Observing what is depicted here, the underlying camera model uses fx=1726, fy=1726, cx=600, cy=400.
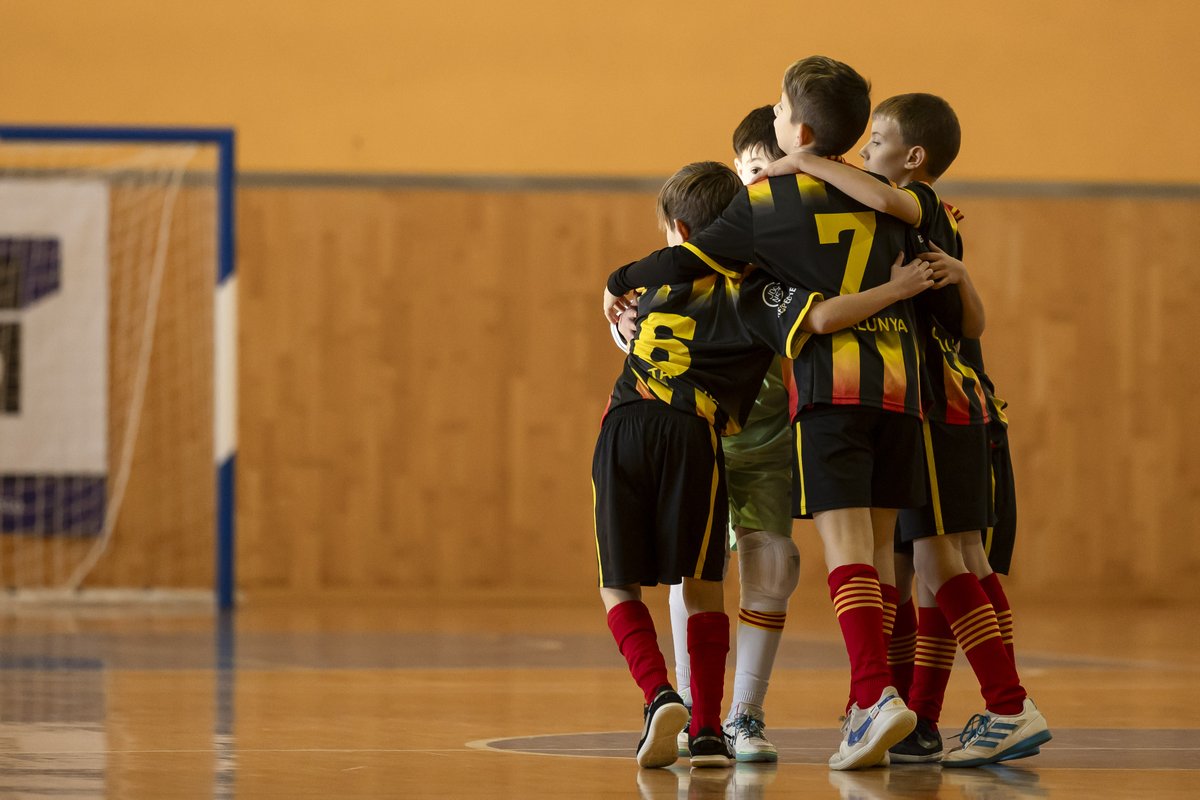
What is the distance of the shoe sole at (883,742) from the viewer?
269 centimetres

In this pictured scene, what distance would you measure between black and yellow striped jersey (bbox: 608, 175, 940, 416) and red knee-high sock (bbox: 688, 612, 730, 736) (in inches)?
16.7

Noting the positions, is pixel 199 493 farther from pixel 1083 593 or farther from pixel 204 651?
pixel 1083 593

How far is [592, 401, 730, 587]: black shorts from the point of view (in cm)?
296

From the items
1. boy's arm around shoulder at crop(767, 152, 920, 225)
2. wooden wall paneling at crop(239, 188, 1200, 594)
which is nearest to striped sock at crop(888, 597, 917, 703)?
boy's arm around shoulder at crop(767, 152, 920, 225)

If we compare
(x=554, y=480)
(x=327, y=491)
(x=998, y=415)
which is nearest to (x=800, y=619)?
(x=554, y=480)

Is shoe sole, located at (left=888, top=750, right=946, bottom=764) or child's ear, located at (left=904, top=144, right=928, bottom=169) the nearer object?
shoe sole, located at (left=888, top=750, right=946, bottom=764)

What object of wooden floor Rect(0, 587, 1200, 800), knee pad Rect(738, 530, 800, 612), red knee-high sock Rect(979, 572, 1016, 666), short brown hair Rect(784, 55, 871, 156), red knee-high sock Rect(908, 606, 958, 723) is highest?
short brown hair Rect(784, 55, 871, 156)

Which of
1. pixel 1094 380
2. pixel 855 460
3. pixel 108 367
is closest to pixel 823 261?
pixel 855 460

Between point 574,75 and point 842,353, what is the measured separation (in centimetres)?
595

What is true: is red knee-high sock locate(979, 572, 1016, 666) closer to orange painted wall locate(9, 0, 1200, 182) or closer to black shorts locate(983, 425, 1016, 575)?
black shorts locate(983, 425, 1016, 575)

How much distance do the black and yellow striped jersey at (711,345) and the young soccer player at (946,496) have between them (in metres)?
0.23

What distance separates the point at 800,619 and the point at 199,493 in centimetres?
301

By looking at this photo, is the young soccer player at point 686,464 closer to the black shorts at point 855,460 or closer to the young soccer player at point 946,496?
the black shorts at point 855,460

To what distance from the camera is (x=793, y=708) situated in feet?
12.9
